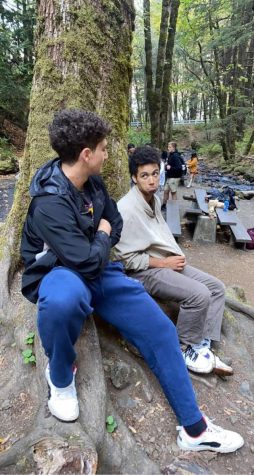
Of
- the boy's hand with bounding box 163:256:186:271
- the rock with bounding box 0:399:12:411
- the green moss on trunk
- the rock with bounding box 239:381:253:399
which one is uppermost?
the green moss on trunk

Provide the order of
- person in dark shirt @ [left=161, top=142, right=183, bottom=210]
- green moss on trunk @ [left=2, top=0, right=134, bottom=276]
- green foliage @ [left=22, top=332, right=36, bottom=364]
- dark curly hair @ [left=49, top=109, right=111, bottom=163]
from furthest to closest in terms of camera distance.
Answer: person in dark shirt @ [left=161, top=142, right=183, bottom=210]
green moss on trunk @ [left=2, top=0, right=134, bottom=276]
green foliage @ [left=22, top=332, right=36, bottom=364]
dark curly hair @ [left=49, top=109, right=111, bottom=163]

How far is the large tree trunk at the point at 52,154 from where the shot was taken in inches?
92.4

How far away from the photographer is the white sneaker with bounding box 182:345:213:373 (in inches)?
121

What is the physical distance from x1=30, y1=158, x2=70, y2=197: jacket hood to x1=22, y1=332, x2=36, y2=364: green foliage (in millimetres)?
1207

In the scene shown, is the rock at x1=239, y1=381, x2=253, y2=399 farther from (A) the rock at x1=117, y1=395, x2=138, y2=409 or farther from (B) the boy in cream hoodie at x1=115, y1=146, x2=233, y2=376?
(A) the rock at x1=117, y1=395, x2=138, y2=409

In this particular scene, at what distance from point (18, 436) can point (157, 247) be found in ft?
5.97

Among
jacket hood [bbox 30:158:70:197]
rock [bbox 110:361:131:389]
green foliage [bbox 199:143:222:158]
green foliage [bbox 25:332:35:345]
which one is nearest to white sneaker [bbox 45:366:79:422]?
rock [bbox 110:361:131:389]

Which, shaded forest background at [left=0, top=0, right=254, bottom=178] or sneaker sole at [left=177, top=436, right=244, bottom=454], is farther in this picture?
shaded forest background at [left=0, top=0, right=254, bottom=178]

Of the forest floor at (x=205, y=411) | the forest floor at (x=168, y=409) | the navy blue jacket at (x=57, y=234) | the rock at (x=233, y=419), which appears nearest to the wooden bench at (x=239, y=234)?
the forest floor at (x=205, y=411)

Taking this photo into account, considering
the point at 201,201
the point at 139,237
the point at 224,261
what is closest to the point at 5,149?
the point at 201,201

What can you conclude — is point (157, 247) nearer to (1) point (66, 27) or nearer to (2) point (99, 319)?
(2) point (99, 319)

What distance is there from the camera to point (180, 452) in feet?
8.19

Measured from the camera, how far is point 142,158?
11.0 feet

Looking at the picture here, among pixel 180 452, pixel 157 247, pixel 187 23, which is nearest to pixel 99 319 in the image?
pixel 157 247
